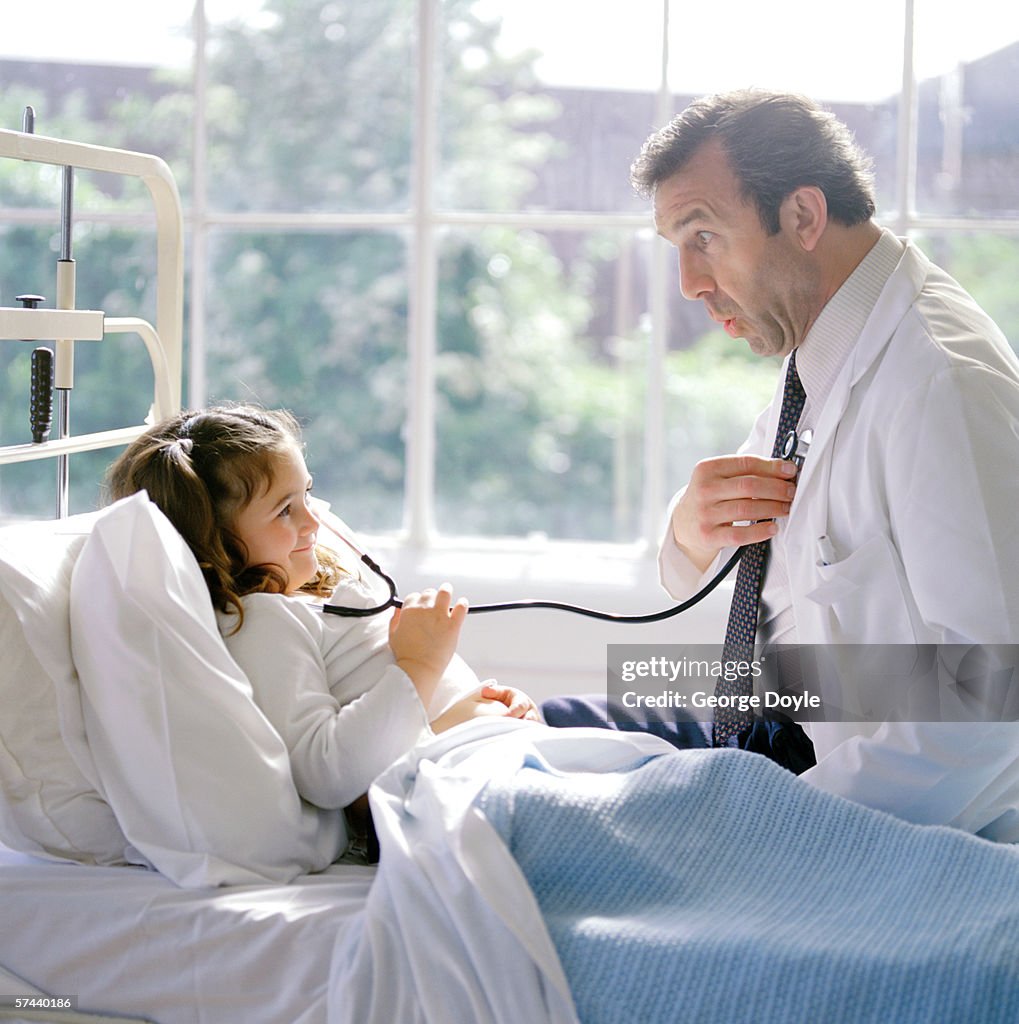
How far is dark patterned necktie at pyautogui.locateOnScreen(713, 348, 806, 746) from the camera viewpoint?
1.68 metres

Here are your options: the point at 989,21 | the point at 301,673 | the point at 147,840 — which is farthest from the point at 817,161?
the point at 989,21

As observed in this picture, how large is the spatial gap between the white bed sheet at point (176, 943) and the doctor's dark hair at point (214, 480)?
0.35 metres

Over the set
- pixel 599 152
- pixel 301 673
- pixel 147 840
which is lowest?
pixel 147 840

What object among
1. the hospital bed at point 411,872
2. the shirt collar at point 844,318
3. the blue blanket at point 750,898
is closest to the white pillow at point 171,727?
the hospital bed at point 411,872

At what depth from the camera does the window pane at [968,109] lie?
8.54 ft

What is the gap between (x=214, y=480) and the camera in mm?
1509

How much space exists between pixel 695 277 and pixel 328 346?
169 cm

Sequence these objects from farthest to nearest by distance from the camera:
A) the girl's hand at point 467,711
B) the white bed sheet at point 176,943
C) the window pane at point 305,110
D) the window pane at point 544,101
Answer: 1. the window pane at point 305,110
2. the window pane at point 544,101
3. the girl's hand at point 467,711
4. the white bed sheet at point 176,943

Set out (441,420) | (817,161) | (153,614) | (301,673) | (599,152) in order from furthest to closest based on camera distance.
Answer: (441,420) < (599,152) < (817,161) < (301,673) < (153,614)

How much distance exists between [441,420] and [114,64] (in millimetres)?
1224

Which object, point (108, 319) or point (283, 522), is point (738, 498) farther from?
point (108, 319)

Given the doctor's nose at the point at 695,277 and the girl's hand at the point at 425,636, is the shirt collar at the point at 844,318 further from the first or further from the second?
the girl's hand at the point at 425,636

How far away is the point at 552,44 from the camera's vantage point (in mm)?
2820

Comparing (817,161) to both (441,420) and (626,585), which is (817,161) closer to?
(626,585)
